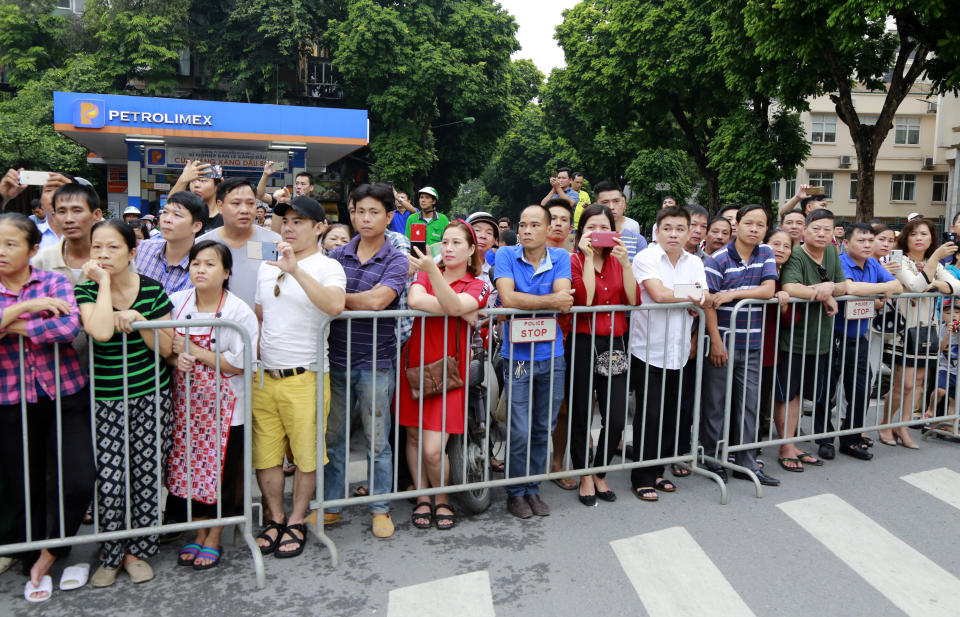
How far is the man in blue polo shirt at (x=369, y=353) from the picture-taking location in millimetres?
4195

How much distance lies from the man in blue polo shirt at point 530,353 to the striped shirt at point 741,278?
56.7 inches

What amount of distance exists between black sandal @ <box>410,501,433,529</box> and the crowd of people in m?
0.01

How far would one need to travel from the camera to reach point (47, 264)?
4203 mm

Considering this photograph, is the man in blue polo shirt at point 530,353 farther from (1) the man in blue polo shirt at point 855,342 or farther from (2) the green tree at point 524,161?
(2) the green tree at point 524,161

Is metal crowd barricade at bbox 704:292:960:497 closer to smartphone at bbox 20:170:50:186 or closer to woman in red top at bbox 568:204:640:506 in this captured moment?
woman in red top at bbox 568:204:640:506

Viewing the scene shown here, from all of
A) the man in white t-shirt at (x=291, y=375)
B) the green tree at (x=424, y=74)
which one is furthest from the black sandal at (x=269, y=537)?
the green tree at (x=424, y=74)

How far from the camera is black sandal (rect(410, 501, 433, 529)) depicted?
14.3 feet

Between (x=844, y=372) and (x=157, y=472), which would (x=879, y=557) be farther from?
(x=157, y=472)

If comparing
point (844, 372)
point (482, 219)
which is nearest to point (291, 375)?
point (482, 219)

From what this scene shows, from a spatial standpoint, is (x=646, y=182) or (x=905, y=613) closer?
(x=905, y=613)

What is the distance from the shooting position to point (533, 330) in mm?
4504

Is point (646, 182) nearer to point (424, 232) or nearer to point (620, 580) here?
point (424, 232)

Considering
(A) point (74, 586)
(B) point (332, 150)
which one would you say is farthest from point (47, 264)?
(B) point (332, 150)

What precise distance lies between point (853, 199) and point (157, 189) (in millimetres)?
41314
